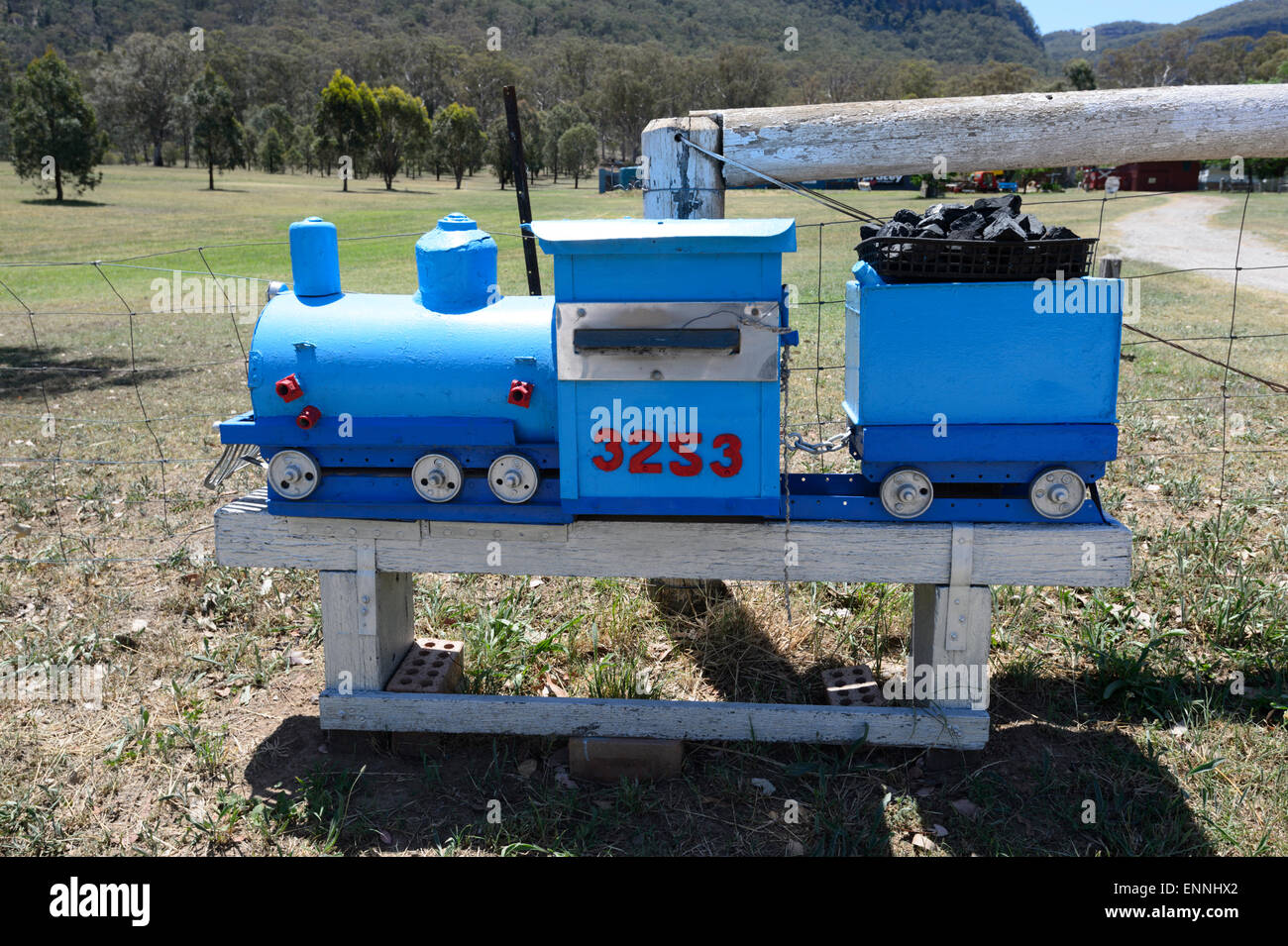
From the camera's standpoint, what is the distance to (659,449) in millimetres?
3307

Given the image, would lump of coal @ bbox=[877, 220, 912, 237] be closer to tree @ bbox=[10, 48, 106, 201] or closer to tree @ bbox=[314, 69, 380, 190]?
tree @ bbox=[10, 48, 106, 201]

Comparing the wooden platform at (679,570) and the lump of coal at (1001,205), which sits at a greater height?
the lump of coal at (1001,205)

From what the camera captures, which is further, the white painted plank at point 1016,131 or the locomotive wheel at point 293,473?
the white painted plank at point 1016,131

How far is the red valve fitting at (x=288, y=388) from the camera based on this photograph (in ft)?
11.2

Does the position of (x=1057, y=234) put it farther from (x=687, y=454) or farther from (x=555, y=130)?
(x=555, y=130)

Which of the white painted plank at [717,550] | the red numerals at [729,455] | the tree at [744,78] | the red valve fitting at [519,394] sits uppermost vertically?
the tree at [744,78]

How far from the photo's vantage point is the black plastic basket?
3.17 meters

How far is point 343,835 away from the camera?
3383mm

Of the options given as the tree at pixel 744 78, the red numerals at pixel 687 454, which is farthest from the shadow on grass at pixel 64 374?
the tree at pixel 744 78

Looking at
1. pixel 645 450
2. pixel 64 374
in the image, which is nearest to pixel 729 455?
pixel 645 450

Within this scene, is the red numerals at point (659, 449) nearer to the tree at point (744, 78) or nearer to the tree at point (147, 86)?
the tree at point (147, 86)

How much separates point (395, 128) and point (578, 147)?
46.0 feet

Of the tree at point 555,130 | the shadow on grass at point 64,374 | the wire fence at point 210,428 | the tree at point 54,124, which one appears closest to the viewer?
the wire fence at point 210,428

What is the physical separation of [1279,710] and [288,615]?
4278 mm
